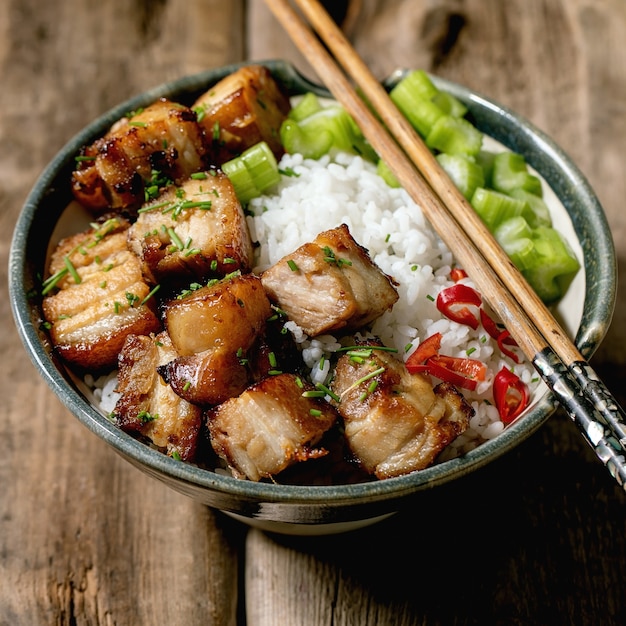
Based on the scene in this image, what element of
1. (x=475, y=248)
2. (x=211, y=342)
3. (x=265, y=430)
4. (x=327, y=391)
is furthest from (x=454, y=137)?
(x=265, y=430)

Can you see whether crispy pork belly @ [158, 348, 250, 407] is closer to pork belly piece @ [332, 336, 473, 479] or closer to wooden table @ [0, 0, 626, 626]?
pork belly piece @ [332, 336, 473, 479]

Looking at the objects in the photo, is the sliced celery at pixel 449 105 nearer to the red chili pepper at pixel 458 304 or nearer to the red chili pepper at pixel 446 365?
the red chili pepper at pixel 458 304

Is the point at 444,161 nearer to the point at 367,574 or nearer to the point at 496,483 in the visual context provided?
the point at 496,483

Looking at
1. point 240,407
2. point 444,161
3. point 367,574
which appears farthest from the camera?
point 444,161

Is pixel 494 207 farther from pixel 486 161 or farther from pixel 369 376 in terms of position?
pixel 369 376

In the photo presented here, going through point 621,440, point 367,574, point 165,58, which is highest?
point 165,58

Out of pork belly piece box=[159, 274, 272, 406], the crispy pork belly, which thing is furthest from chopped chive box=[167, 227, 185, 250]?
the crispy pork belly

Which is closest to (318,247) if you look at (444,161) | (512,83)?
(444,161)
